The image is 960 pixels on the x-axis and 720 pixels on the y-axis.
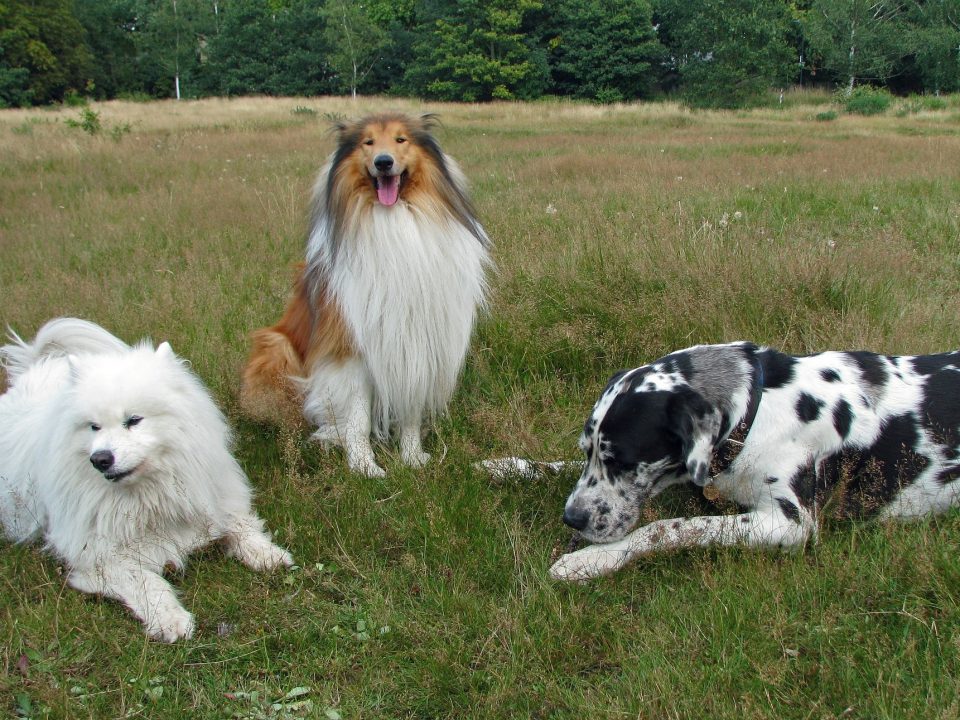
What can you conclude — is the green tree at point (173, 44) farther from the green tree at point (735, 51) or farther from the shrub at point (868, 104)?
the shrub at point (868, 104)

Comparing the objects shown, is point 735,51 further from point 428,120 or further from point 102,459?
point 102,459

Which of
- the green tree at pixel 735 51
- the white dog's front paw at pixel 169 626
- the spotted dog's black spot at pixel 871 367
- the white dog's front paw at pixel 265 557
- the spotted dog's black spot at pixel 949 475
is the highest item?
the green tree at pixel 735 51

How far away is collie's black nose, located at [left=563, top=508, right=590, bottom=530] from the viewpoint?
9.28 feet

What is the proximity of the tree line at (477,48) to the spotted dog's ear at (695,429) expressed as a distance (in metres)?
36.3

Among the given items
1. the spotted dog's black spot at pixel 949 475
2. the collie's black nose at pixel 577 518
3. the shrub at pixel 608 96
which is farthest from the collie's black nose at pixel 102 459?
the shrub at pixel 608 96

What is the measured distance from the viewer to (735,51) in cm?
3716

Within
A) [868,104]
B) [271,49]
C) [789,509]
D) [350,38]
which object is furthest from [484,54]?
[789,509]

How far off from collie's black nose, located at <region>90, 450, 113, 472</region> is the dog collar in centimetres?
214

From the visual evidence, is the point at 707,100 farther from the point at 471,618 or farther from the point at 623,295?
the point at 471,618

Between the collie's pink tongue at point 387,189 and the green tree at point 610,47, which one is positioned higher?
the green tree at point 610,47

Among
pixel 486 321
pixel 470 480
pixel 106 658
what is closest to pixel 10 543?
pixel 106 658

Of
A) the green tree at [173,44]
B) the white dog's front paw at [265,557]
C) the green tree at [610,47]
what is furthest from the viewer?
the green tree at [173,44]

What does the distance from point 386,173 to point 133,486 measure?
185 cm

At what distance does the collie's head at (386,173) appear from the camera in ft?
12.3
